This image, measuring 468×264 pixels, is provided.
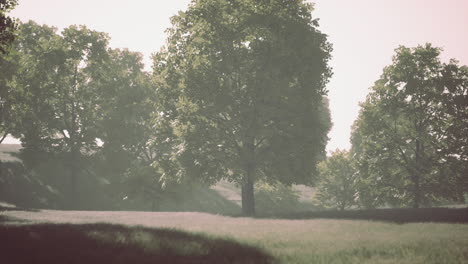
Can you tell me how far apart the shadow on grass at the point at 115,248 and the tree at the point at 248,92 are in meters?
13.3

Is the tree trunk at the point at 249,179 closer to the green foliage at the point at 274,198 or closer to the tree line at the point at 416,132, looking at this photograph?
the tree line at the point at 416,132

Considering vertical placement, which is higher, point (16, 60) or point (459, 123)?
point (16, 60)

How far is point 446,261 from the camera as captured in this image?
840 centimetres

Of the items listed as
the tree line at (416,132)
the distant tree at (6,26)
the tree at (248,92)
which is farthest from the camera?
the tree line at (416,132)

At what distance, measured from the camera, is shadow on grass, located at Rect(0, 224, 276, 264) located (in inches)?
305

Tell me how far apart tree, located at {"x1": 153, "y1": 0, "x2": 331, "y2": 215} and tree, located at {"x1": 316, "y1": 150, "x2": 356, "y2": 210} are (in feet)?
63.8

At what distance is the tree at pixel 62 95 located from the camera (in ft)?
115

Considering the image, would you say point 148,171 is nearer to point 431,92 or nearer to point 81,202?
point 81,202

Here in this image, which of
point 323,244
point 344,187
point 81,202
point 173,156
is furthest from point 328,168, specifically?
point 323,244

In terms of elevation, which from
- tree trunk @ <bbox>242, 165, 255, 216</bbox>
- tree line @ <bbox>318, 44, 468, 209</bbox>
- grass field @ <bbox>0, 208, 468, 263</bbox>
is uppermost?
tree line @ <bbox>318, 44, 468, 209</bbox>

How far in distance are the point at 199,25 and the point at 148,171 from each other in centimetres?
1757

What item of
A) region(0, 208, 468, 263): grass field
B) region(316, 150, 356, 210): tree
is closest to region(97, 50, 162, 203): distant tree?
region(316, 150, 356, 210): tree

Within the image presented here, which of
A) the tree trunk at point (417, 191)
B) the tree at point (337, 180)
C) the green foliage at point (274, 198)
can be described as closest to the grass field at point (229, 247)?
the tree trunk at point (417, 191)

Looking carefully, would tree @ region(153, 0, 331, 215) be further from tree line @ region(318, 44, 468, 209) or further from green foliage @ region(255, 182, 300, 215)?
green foliage @ region(255, 182, 300, 215)
